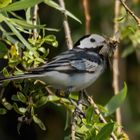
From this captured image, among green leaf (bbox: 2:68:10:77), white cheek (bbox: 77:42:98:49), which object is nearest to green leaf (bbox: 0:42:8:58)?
green leaf (bbox: 2:68:10:77)

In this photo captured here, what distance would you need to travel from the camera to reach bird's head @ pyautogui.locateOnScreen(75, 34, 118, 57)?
260 centimetres

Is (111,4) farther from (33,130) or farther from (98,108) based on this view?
(98,108)

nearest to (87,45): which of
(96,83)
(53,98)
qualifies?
(53,98)

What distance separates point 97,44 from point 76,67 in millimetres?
230

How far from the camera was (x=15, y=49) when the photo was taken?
2.31 meters

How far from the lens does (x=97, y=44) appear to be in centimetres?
273

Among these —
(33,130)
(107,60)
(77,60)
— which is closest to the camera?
(77,60)

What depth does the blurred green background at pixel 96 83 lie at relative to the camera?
397 centimetres

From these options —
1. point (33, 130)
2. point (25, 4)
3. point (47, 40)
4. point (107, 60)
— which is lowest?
point (33, 130)

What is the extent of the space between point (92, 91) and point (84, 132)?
191 centimetres

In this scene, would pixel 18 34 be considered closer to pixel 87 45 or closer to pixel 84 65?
pixel 84 65

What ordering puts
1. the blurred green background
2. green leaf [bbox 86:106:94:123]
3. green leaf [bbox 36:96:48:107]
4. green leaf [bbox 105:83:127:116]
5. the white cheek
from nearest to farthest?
green leaf [bbox 86:106:94:123], green leaf [bbox 36:96:48:107], green leaf [bbox 105:83:127:116], the white cheek, the blurred green background

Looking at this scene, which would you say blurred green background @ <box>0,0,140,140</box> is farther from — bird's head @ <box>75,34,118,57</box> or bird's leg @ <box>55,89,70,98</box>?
bird's leg @ <box>55,89,70,98</box>

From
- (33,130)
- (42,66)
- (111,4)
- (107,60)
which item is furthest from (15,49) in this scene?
(33,130)
